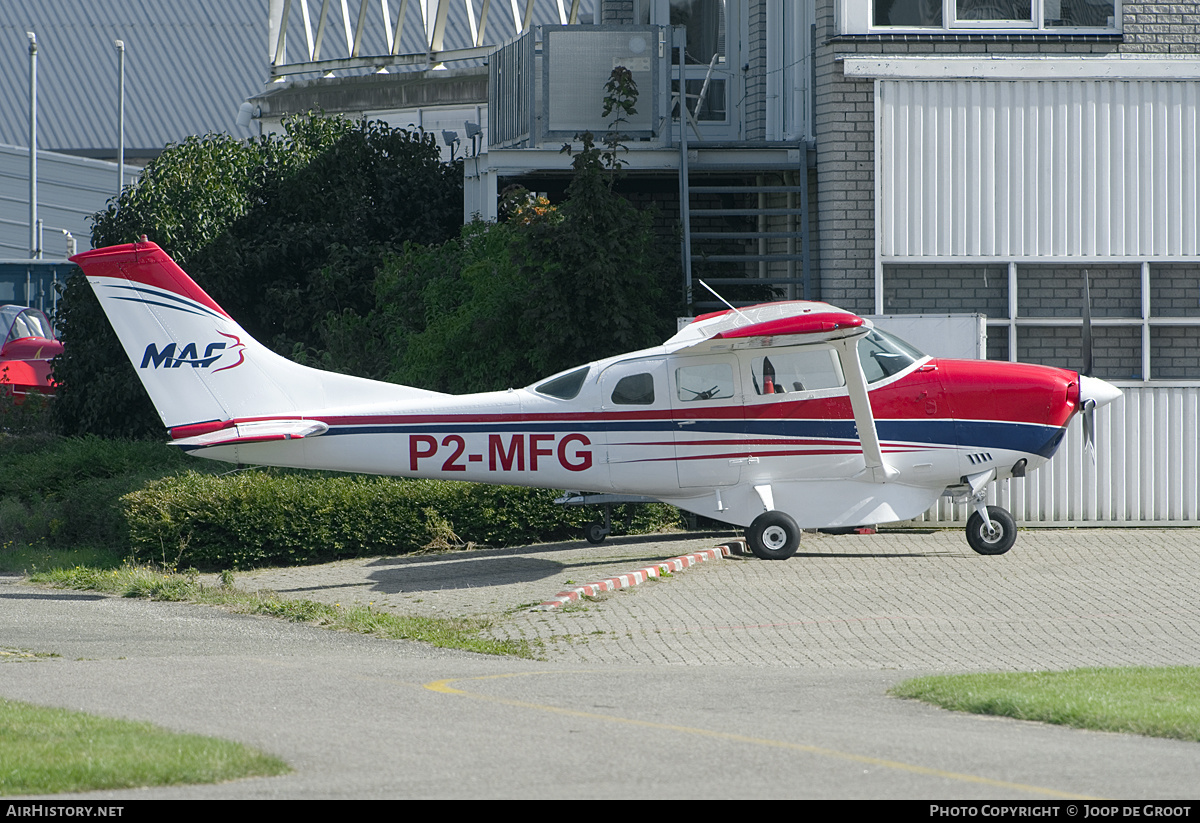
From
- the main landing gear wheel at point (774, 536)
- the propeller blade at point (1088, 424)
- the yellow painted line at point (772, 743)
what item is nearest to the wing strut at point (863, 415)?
the main landing gear wheel at point (774, 536)

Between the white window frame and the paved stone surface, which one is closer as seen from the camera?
the paved stone surface

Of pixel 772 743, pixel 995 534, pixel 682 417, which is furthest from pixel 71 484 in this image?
pixel 772 743

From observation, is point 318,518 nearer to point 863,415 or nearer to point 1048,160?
point 863,415

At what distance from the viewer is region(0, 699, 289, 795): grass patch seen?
6.03 m

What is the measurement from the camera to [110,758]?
6312mm

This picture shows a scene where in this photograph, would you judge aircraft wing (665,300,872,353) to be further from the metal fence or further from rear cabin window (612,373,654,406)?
the metal fence

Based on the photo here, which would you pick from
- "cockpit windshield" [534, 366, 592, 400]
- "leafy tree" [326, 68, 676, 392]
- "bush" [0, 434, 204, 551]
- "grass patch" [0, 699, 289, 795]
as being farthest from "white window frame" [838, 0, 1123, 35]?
"grass patch" [0, 699, 289, 795]

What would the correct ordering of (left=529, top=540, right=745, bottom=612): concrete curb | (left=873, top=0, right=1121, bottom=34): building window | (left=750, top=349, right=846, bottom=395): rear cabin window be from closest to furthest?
(left=529, top=540, right=745, bottom=612): concrete curb
(left=750, top=349, right=846, bottom=395): rear cabin window
(left=873, top=0, right=1121, bottom=34): building window

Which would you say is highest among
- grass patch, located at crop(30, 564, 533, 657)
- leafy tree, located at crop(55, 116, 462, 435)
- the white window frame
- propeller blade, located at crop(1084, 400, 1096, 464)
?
the white window frame

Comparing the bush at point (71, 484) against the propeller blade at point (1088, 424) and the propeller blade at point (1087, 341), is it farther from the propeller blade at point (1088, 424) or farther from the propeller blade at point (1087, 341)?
the propeller blade at point (1087, 341)

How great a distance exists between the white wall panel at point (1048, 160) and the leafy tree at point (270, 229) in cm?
782

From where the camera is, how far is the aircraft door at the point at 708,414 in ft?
45.7

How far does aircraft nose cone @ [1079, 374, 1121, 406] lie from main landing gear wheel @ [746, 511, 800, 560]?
2.94 metres

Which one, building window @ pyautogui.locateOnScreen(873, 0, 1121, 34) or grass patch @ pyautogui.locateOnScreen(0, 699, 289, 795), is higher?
building window @ pyautogui.locateOnScreen(873, 0, 1121, 34)
